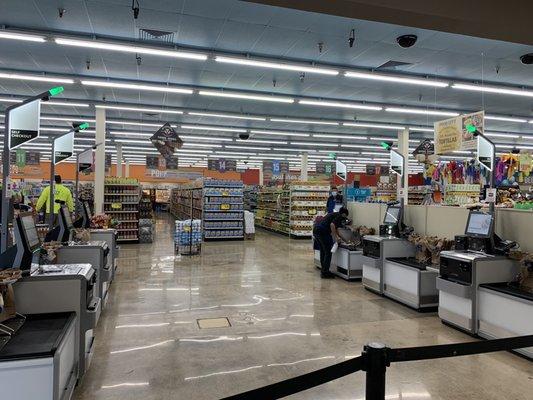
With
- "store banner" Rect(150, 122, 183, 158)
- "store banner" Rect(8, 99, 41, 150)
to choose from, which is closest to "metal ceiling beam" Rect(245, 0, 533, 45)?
"store banner" Rect(8, 99, 41, 150)

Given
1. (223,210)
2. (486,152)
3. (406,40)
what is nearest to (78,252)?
(486,152)

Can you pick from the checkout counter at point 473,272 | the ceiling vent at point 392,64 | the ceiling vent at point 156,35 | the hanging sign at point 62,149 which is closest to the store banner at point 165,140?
the ceiling vent at point 156,35

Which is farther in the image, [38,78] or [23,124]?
[38,78]

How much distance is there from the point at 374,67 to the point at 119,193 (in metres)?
8.73

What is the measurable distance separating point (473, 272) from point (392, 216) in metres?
2.37

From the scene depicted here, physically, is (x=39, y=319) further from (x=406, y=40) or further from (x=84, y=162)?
(x=406, y=40)

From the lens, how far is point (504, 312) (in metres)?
4.16

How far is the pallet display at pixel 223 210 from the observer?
1366cm

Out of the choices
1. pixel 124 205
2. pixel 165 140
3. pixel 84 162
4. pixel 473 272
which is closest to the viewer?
pixel 473 272

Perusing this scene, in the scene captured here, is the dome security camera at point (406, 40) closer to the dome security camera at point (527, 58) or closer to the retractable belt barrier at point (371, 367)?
the dome security camera at point (527, 58)

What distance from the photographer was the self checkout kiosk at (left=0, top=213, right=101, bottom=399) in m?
2.27

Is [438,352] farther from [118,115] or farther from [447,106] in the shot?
[118,115]

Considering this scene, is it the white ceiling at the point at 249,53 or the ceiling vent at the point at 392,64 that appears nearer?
the white ceiling at the point at 249,53

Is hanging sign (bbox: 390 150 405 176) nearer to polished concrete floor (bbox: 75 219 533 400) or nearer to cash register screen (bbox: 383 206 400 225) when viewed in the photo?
cash register screen (bbox: 383 206 400 225)
